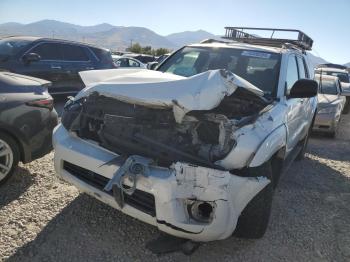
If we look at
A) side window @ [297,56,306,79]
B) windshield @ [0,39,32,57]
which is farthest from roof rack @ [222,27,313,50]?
windshield @ [0,39,32,57]

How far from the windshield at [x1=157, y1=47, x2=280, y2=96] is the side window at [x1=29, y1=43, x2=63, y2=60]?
5.06 meters

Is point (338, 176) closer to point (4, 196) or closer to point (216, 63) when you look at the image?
point (216, 63)

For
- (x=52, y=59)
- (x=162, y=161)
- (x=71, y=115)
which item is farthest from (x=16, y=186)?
(x=52, y=59)

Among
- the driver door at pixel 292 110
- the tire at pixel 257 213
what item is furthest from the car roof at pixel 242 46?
the tire at pixel 257 213

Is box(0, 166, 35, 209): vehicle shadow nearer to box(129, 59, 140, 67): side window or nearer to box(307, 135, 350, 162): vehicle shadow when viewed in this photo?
box(307, 135, 350, 162): vehicle shadow

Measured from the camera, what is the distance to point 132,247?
360 centimetres

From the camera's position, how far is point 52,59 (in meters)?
9.80

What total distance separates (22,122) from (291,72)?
328cm

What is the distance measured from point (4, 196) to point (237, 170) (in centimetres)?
252

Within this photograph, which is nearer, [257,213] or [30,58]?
[257,213]

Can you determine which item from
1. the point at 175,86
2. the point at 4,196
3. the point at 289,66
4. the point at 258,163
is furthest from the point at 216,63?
the point at 4,196

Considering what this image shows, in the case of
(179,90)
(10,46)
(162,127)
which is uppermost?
(179,90)

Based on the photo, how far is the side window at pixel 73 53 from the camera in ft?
33.3

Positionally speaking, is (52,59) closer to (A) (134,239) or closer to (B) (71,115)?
(B) (71,115)
